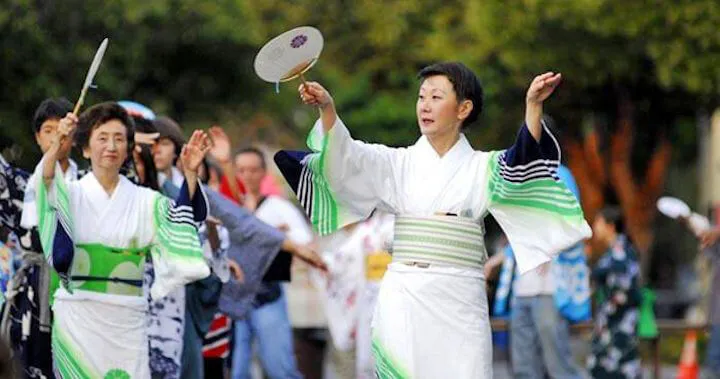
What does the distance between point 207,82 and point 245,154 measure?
12865mm

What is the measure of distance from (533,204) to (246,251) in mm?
3911

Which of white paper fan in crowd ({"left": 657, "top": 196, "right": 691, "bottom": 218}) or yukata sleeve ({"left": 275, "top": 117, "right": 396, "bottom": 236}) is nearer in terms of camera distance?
yukata sleeve ({"left": 275, "top": 117, "right": 396, "bottom": 236})

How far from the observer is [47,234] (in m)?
8.04

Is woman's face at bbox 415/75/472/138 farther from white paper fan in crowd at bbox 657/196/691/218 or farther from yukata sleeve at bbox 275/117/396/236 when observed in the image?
white paper fan in crowd at bbox 657/196/691/218

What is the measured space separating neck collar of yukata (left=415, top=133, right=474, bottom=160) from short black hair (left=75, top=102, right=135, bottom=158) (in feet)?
4.85

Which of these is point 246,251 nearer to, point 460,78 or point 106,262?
point 106,262

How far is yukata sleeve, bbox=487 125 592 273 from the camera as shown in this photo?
731 centimetres

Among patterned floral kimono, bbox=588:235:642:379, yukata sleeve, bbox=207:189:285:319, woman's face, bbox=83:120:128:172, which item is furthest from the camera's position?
patterned floral kimono, bbox=588:235:642:379

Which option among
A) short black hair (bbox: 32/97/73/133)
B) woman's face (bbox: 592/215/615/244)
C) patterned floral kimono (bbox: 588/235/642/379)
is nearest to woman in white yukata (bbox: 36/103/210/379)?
short black hair (bbox: 32/97/73/133)

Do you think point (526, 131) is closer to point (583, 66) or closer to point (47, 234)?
point (47, 234)

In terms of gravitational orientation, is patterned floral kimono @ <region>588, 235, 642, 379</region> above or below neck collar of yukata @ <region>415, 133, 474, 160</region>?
below

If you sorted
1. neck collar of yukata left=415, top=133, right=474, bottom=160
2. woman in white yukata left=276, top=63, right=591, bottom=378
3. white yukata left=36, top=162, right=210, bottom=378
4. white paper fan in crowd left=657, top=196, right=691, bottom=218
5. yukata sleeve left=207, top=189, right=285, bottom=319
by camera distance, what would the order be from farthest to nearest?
white paper fan in crowd left=657, top=196, right=691, bottom=218 → yukata sleeve left=207, top=189, right=285, bottom=319 → white yukata left=36, top=162, right=210, bottom=378 → neck collar of yukata left=415, top=133, right=474, bottom=160 → woman in white yukata left=276, top=63, right=591, bottom=378

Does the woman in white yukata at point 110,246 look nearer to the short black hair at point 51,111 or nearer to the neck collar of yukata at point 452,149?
the short black hair at point 51,111

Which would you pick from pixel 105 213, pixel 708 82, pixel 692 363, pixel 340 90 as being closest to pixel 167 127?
pixel 105 213
